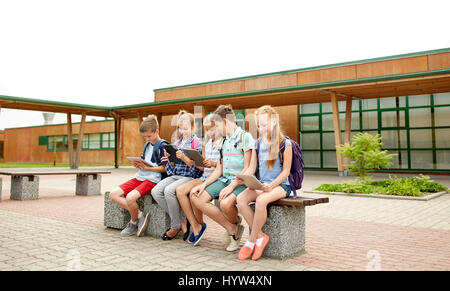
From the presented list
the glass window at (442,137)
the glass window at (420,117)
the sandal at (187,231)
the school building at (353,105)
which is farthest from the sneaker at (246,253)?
the glass window at (420,117)

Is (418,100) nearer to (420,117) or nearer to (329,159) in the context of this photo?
(420,117)

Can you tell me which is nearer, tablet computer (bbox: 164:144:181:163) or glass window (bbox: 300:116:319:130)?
tablet computer (bbox: 164:144:181:163)

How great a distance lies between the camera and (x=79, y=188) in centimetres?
1061

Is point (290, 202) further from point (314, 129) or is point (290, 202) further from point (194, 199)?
point (314, 129)

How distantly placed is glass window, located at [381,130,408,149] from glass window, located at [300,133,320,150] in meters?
3.79

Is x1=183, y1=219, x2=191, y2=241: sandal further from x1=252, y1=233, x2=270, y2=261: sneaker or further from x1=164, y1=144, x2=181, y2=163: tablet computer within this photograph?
x1=252, y1=233, x2=270, y2=261: sneaker

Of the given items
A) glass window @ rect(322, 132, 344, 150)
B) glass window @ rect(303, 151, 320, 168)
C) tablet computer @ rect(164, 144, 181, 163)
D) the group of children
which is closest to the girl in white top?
the group of children

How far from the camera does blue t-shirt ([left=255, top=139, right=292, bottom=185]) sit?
13.9 feet

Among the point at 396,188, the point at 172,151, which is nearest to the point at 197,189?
the point at 172,151

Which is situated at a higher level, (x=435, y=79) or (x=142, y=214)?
(x=435, y=79)

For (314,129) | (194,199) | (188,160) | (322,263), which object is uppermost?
(314,129)
